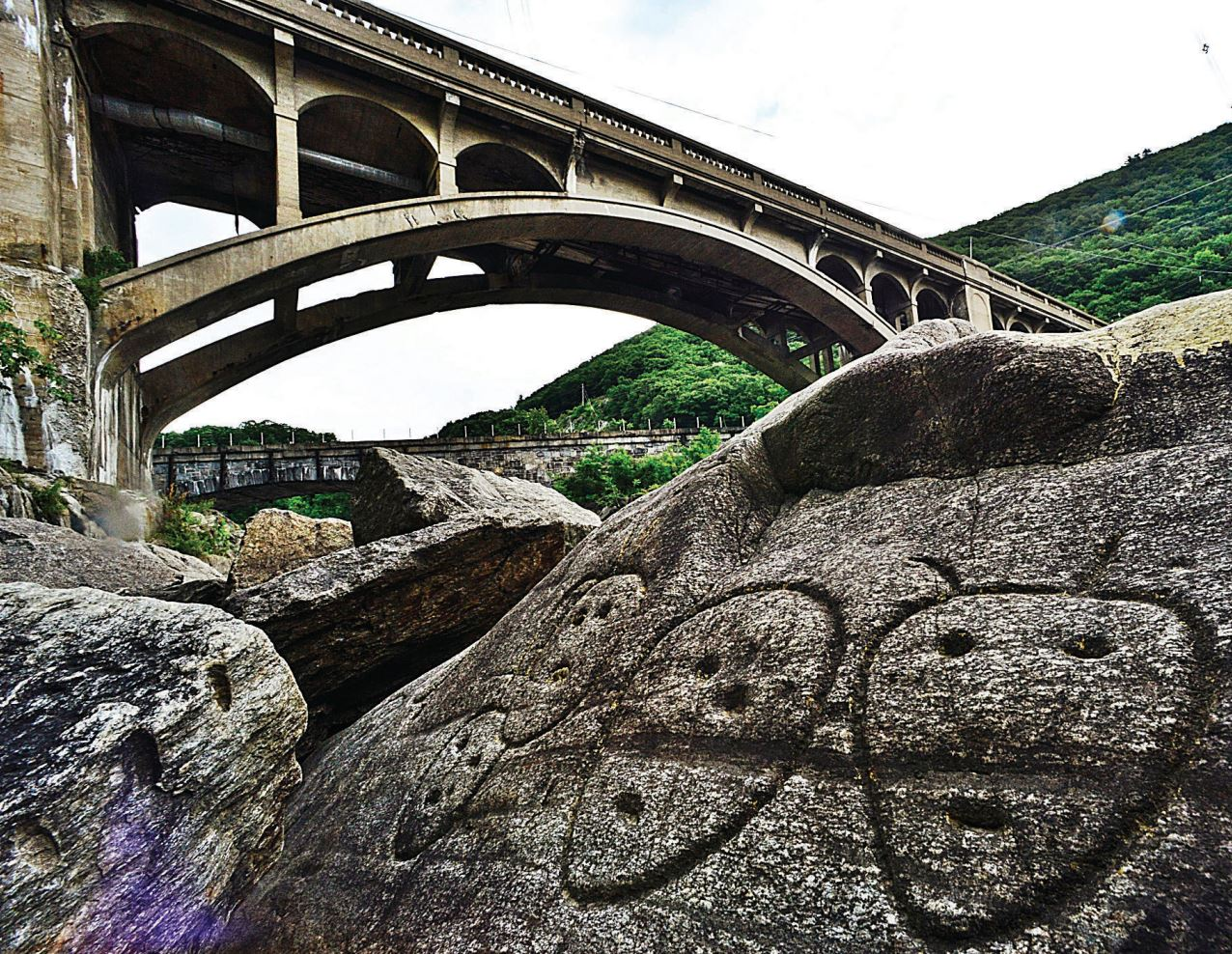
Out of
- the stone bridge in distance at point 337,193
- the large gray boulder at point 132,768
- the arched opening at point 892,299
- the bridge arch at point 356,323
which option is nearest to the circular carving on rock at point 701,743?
the large gray boulder at point 132,768

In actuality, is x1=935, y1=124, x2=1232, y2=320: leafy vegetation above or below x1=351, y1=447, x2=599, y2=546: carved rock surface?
above

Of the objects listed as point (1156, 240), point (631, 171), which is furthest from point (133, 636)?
point (1156, 240)

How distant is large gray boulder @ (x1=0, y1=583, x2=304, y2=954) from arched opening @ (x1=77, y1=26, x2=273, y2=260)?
41.1 ft

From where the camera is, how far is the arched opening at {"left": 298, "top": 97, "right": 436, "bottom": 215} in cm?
1451

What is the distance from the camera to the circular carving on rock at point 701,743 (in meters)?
1.97

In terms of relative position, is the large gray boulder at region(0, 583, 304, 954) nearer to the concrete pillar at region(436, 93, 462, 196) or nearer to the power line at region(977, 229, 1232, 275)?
the concrete pillar at region(436, 93, 462, 196)

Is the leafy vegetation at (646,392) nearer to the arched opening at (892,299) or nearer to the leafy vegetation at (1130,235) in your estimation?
the arched opening at (892,299)

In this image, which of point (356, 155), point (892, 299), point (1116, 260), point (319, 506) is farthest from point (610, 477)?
point (1116, 260)

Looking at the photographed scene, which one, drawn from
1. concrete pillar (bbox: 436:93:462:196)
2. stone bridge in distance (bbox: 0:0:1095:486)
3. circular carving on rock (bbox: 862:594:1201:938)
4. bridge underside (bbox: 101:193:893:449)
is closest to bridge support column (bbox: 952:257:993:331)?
stone bridge in distance (bbox: 0:0:1095:486)

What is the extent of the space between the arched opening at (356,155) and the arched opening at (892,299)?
54.0 feet

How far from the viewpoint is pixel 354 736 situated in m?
3.72

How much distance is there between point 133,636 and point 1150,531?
3.06 meters

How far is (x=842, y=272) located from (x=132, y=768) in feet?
87.6

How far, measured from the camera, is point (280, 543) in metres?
6.47
